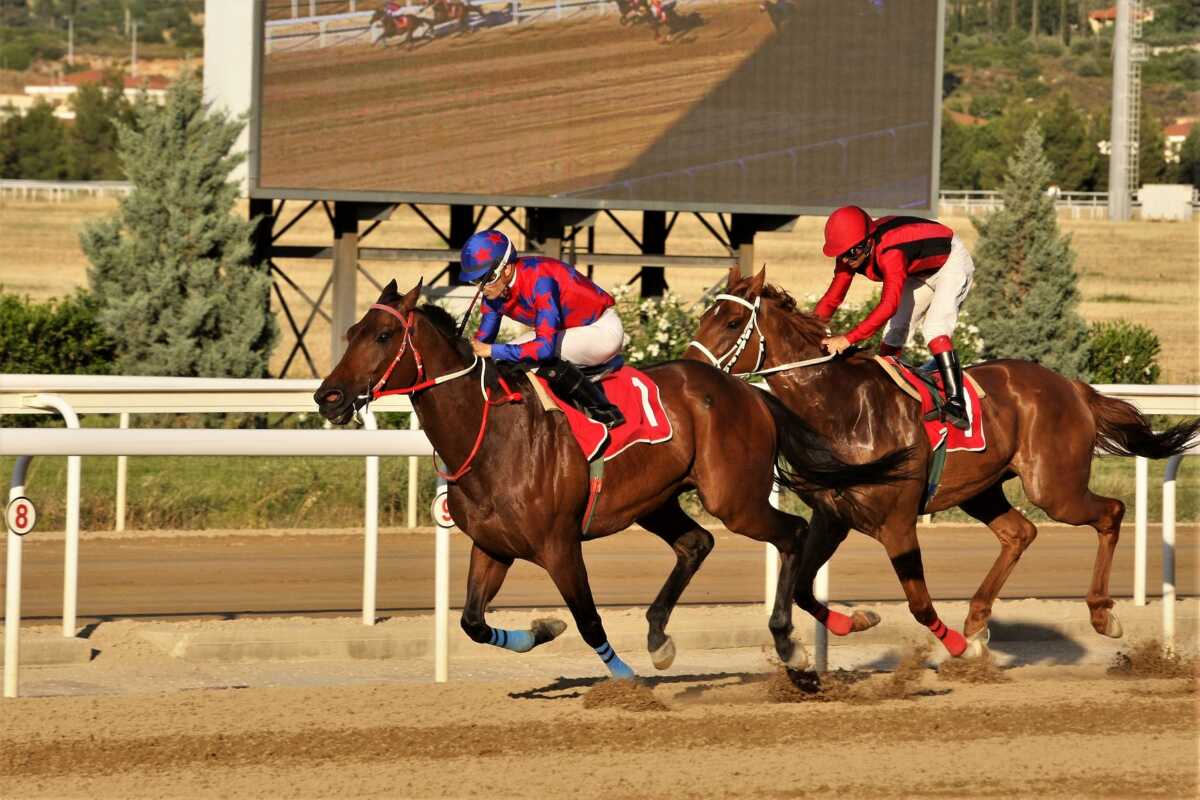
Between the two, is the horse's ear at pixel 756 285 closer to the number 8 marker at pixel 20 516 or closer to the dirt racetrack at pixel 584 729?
the dirt racetrack at pixel 584 729

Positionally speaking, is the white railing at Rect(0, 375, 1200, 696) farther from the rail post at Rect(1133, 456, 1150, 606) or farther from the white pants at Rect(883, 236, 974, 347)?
the white pants at Rect(883, 236, 974, 347)

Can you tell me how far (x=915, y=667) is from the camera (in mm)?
6258

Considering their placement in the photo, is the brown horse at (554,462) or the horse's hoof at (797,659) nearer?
the brown horse at (554,462)

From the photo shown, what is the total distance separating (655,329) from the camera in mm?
14477

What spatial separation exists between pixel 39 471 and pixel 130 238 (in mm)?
8418

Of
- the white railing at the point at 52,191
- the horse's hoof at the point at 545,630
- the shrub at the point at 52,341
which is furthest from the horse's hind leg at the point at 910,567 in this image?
the white railing at the point at 52,191

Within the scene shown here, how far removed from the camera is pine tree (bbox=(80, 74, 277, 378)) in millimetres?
17438

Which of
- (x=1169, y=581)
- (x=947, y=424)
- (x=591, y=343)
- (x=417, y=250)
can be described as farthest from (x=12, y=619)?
(x=417, y=250)

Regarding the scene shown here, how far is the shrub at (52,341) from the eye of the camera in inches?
666

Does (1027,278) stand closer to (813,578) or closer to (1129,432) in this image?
(1129,432)

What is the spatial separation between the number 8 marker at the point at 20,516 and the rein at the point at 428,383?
1270 millimetres

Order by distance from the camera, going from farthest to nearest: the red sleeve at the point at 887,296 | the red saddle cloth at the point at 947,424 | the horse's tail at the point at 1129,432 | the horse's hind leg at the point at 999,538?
the horse's tail at the point at 1129,432, the horse's hind leg at the point at 999,538, the red saddle cloth at the point at 947,424, the red sleeve at the point at 887,296

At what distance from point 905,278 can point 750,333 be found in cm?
62

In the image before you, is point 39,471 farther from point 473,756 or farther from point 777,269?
point 777,269
